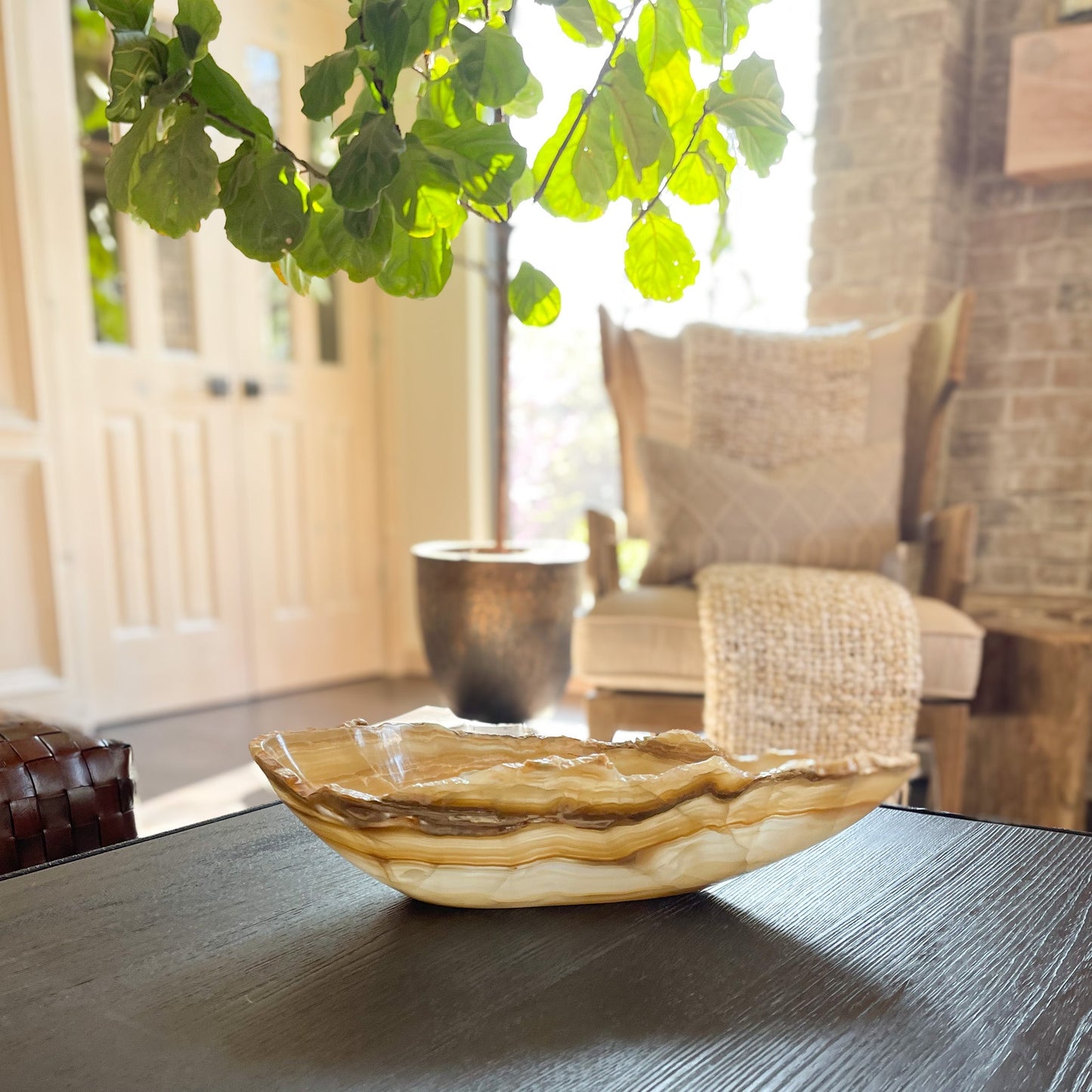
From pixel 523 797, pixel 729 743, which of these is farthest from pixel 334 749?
pixel 729 743

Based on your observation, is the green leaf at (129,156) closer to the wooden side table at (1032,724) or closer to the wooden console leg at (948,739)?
the wooden console leg at (948,739)

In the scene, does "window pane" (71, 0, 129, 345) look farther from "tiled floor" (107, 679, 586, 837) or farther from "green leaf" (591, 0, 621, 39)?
"green leaf" (591, 0, 621, 39)

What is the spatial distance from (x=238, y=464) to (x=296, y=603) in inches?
19.7

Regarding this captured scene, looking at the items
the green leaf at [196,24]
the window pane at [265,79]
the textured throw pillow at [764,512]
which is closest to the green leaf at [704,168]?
the green leaf at [196,24]

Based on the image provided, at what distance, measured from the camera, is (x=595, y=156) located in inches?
27.1

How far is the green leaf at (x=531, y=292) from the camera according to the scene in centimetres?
79

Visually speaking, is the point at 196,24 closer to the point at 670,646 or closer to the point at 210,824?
the point at 210,824

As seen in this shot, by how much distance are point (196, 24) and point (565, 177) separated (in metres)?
0.30

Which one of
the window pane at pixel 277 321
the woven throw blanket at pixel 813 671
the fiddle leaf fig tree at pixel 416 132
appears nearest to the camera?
the fiddle leaf fig tree at pixel 416 132

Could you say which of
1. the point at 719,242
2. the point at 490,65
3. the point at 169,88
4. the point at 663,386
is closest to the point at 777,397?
the point at 663,386

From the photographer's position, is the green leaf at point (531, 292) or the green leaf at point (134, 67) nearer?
the green leaf at point (134, 67)

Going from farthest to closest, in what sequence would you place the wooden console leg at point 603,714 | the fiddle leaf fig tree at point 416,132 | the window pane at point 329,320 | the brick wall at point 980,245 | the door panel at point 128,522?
the window pane at point 329,320, the door panel at point 128,522, the brick wall at point 980,245, the wooden console leg at point 603,714, the fiddle leaf fig tree at point 416,132

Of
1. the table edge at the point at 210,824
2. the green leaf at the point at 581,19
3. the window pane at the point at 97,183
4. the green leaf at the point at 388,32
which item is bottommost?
the table edge at the point at 210,824

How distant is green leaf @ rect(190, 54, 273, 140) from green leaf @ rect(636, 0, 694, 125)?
0.89ft
